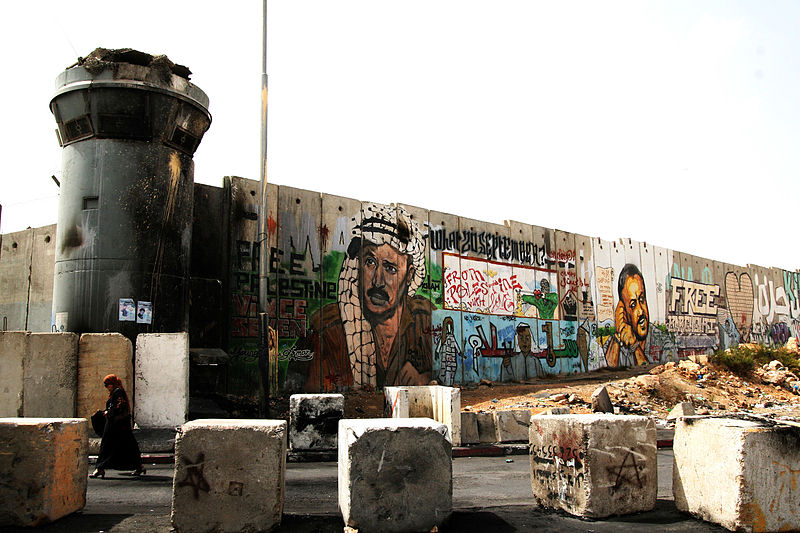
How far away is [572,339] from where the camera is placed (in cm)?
2145

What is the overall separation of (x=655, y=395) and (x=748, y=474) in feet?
34.9

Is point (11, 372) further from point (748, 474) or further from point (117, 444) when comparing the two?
point (748, 474)

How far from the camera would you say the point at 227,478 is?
461cm

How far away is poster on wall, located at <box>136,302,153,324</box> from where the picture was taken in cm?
1134

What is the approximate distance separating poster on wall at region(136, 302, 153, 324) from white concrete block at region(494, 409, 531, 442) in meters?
6.57

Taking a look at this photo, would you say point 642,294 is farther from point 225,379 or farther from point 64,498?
point 64,498

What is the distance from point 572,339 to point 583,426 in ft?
56.3

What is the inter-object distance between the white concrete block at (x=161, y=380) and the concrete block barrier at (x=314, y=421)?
2.10 m

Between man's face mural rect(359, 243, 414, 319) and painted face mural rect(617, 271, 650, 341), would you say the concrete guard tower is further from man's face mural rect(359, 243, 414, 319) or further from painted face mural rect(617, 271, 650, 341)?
painted face mural rect(617, 271, 650, 341)

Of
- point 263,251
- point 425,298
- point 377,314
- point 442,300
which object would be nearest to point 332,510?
point 263,251

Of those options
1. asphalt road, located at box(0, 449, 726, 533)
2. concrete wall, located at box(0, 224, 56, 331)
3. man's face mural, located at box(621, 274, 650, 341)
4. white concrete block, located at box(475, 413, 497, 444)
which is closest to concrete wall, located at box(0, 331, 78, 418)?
asphalt road, located at box(0, 449, 726, 533)

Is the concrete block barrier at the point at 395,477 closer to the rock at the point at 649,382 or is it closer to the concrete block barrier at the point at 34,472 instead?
the concrete block barrier at the point at 34,472

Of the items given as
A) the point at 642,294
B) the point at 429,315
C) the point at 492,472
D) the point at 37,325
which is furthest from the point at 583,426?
the point at 642,294

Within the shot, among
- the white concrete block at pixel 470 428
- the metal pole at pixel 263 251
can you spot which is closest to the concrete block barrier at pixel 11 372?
the metal pole at pixel 263 251
